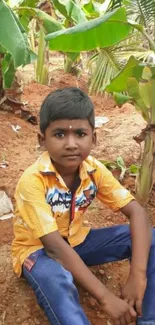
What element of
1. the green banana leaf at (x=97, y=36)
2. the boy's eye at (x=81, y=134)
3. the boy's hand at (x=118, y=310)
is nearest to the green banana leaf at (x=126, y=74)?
the green banana leaf at (x=97, y=36)

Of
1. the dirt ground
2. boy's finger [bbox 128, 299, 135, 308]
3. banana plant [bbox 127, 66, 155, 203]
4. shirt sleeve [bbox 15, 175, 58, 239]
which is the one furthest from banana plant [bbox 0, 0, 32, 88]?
boy's finger [bbox 128, 299, 135, 308]

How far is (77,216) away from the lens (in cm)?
195

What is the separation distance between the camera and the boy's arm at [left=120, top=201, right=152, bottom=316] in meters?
1.72

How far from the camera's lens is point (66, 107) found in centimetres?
174

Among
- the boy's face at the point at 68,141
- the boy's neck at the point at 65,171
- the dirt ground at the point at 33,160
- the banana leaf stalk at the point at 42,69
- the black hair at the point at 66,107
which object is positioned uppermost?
the black hair at the point at 66,107

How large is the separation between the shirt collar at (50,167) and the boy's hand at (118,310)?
0.51 meters

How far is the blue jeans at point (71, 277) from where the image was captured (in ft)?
5.35

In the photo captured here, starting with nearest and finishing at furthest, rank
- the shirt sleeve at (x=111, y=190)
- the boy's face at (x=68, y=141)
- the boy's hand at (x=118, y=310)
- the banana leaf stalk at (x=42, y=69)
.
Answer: the boy's hand at (x=118, y=310)
the boy's face at (x=68, y=141)
the shirt sleeve at (x=111, y=190)
the banana leaf stalk at (x=42, y=69)

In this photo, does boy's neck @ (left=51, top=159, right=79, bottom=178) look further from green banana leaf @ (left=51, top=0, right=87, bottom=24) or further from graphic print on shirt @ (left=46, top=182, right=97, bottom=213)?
green banana leaf @ (left=51, top=0, right=87, bottom=24)

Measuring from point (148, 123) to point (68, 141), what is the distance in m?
1.14

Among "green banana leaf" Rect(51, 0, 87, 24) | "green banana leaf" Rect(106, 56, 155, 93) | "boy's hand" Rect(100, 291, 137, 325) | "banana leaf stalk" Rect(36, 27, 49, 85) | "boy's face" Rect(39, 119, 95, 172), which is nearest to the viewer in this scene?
"boy's hand" Rect(100, 291, 137, 325)

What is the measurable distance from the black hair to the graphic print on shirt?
0.88ft

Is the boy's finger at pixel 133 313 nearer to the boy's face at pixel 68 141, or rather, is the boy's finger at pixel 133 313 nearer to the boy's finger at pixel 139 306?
the boy's finger at pixel 139 306

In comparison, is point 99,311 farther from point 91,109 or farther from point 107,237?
point 91,109
